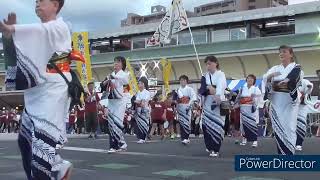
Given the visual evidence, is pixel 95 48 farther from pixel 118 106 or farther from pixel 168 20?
pixel 118 106

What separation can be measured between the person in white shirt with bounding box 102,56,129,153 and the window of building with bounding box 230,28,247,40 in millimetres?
29207

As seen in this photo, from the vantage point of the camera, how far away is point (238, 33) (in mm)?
40125

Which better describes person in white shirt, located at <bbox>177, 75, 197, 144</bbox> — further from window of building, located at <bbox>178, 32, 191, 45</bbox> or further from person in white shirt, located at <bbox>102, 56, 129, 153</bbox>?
window of building, located at <bbox>178, 32, 191, 45</bbox>

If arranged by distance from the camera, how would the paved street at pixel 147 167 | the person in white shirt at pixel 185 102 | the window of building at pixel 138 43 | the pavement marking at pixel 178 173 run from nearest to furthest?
the paved street at pixel 147 167
the pavement marking at pixel 178 173
the person in white shirt at pixel 185 102
the window of building at pixel 138 43

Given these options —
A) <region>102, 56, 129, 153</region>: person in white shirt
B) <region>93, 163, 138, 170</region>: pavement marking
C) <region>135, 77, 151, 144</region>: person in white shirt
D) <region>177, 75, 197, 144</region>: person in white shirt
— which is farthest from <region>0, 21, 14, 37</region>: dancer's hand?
<region>135, 77, 151, 144</region>: person in white shirt

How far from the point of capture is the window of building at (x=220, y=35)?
40625 millimetres

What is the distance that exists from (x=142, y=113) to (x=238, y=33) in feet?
83.7

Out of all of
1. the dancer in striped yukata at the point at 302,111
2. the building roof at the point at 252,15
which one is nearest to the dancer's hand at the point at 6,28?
the dancer in striped yukata at the point at 302,111

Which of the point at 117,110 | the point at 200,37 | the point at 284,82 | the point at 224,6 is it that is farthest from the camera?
the point at 224,6

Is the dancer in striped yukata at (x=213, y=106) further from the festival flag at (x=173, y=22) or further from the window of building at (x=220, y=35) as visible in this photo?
the window of building at (x=220, y=35)

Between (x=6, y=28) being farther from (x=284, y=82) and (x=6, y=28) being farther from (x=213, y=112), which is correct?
(x=213, y=112)

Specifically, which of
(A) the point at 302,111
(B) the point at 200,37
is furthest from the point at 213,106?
(B) the point at 200,37

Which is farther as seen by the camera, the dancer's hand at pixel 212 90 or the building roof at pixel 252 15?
the building roof at pixel 252 15

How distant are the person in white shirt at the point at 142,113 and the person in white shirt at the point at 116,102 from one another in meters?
3.60
